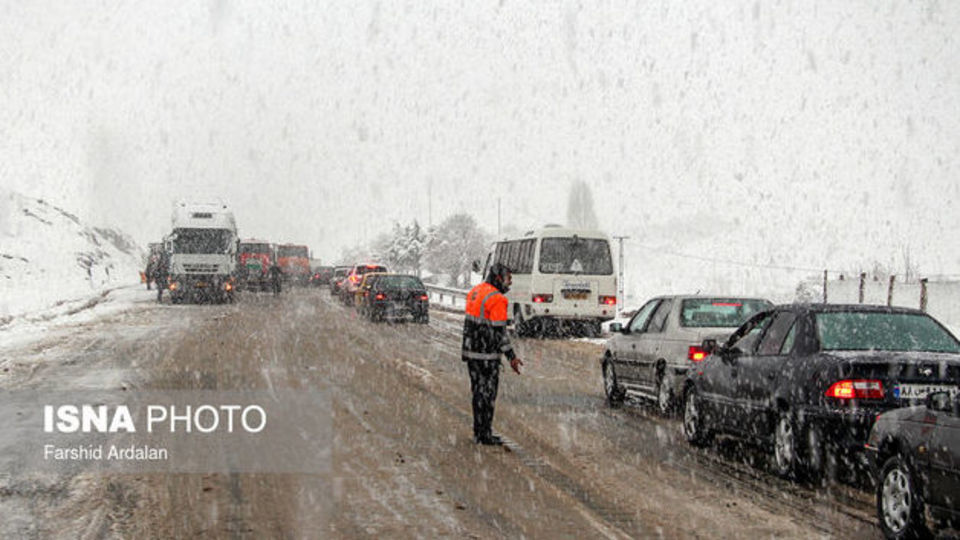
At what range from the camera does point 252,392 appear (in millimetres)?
13000

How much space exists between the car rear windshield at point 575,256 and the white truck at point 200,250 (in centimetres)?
1751

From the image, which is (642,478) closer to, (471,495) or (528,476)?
(528,476)

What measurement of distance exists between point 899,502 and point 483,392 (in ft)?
14.2

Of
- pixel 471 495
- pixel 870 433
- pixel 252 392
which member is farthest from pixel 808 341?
pixel 252 392

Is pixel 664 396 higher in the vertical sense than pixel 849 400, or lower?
lower

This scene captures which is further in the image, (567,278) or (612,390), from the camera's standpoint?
(567,278)

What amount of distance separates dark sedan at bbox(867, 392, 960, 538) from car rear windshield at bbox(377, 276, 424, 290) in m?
24.1

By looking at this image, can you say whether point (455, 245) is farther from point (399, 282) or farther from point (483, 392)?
point (483, 392)

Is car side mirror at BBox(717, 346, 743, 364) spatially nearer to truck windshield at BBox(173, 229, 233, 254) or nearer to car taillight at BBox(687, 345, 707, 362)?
car taillight at BBox(687, 345, 707, 362)

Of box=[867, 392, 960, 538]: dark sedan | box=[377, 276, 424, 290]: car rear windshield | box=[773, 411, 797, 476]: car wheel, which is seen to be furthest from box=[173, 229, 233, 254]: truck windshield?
box=[867, 392, 960, 538]: dark sedan

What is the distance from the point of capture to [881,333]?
8.20 metres

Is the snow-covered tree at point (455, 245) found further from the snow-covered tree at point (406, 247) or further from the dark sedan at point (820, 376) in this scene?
the dark sedan at point (820, 376)

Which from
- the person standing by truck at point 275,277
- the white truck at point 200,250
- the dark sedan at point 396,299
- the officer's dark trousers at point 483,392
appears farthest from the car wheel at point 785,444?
the person standing by truck at point 275,277

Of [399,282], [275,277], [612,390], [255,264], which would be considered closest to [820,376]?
[612,390]
